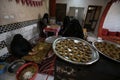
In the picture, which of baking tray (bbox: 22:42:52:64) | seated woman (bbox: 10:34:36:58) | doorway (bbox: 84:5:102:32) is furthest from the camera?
doorway (bbox: 84:5:102:32)

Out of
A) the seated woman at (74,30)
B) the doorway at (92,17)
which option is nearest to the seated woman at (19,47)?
the seated woman at (74,30)

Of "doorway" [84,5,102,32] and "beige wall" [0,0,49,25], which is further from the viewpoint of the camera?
"doorway" [84,5,102,32]

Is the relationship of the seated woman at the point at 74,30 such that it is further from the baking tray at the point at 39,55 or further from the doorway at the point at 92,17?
the doorway at the point at 92,17

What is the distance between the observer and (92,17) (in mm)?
6188

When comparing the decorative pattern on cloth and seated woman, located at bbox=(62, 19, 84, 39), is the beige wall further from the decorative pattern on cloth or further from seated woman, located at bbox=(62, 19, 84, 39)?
seated woman, located at bbox=(62, 19, 84, 39)

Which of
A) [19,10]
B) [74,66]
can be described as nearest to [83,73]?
[74,66]

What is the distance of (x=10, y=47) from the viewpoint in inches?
90.7

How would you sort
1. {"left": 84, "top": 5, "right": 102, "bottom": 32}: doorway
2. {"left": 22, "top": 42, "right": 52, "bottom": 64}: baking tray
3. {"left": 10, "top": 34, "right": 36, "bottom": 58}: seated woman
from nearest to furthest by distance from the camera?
{"left": 22, "top": 42, "right": 52, "bottom": 64}: baking tray < {"left": 10, "top": 34, "right": 36, "bottom": 58}: seated woman < {"left": 84, "top": 5, "right": 102, "bottom": 32}: doorway

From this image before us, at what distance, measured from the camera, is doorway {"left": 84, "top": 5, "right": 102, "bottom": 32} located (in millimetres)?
5926

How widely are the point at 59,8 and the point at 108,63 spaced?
553 centimetres

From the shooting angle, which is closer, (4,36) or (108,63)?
(108,63)

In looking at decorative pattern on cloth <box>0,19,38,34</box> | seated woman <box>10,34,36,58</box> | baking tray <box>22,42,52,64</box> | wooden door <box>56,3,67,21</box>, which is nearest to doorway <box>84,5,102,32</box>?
wooden door <box>56,3,67,21</box>

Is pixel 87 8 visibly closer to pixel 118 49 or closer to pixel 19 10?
pixel 19 10

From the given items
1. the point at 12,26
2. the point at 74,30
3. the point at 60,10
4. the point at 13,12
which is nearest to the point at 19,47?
the point at 12,26
